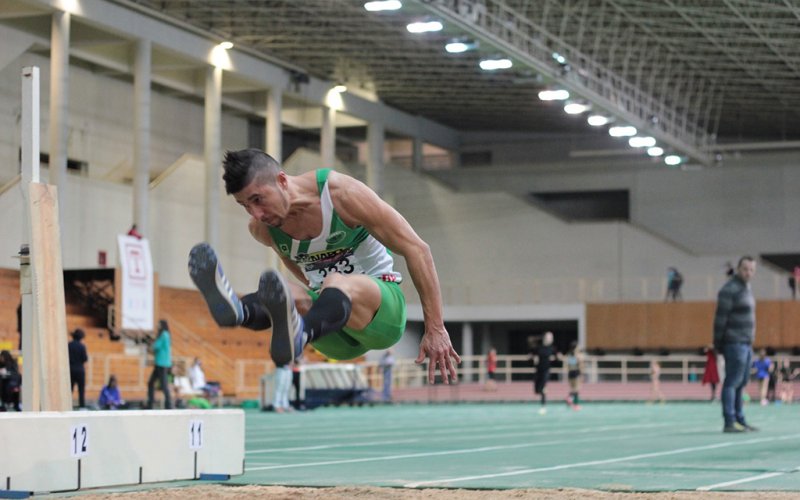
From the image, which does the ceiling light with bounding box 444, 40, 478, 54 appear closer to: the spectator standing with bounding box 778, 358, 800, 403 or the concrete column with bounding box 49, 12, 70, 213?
the concrete column with bounding box 49, 12, 70, 213

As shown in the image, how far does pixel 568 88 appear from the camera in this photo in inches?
1367

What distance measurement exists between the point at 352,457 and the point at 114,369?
852 inches

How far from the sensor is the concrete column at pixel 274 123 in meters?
43.8

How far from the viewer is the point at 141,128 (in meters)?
38.1

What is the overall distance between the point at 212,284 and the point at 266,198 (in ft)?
1.74

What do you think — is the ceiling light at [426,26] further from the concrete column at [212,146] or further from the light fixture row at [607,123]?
the concrete column at [212,146]

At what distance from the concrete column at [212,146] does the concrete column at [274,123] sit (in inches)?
98.4

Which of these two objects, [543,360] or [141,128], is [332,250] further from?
[141,128]

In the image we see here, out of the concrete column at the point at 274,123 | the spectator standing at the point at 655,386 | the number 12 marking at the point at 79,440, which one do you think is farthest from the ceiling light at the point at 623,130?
the number 12 marking at the point at 79,440

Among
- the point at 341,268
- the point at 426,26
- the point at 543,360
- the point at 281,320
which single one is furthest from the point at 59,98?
the point at 281,320

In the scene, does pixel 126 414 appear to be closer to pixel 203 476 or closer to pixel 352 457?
pixel 203 476

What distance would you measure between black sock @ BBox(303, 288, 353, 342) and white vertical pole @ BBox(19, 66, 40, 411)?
296 cm

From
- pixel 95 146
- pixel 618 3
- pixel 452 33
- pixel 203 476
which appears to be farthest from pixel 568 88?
pixel 203 476

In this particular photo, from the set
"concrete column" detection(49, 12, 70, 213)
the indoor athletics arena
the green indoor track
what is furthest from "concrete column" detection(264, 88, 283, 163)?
the green indoor track
